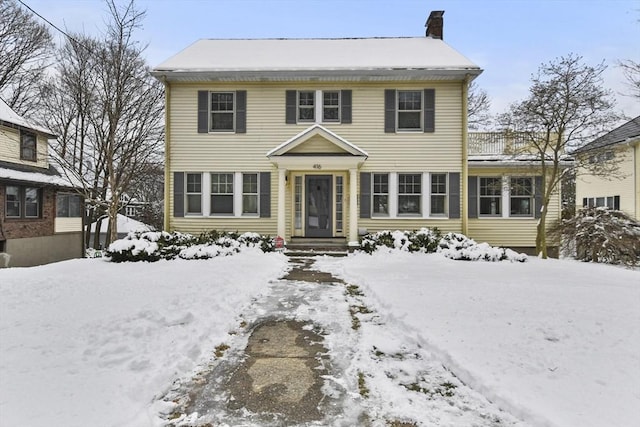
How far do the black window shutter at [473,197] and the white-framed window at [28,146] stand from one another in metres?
21.9

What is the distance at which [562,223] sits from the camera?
496 inches

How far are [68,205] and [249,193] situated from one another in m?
15.4

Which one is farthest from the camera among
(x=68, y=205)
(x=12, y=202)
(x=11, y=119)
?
(x=68, y=205)

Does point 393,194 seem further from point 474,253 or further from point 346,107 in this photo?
point 474,253

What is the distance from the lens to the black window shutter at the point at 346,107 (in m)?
13.3

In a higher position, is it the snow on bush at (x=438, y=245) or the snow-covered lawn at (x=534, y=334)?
the snow on bush at (x=438, y=245)

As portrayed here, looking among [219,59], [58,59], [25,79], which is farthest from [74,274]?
[25,79]

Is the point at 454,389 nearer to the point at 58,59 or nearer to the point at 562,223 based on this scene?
the point at 562,223

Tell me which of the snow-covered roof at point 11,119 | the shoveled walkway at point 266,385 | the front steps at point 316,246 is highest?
the snow-covered roof at point 11,119

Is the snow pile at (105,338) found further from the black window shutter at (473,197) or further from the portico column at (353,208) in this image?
the black window shutter at (473,197)

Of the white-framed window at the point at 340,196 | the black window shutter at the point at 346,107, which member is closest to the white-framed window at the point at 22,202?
the white-framed window at the point at 340,196

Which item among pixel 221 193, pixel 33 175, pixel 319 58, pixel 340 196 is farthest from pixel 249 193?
pixel 33 175

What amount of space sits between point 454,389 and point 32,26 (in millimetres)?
29313

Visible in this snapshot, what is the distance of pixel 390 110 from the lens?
13266 mm
